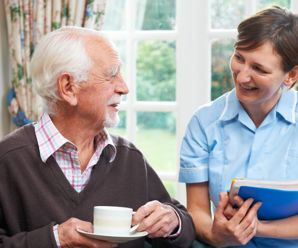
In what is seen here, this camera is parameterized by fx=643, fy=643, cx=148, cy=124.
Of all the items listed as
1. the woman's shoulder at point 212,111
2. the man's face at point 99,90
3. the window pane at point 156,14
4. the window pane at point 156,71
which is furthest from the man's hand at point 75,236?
the window pane at point 156,14

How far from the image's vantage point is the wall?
11.0 ft

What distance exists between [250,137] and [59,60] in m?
0.71

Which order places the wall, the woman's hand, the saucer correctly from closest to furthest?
the saucer, the woman's hand, the wall

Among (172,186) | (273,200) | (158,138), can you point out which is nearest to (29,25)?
(158,138)

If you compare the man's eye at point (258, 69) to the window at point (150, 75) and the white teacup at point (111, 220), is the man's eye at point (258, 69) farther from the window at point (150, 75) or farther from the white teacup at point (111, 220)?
the window at point (150, 75)

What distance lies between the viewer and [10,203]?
1982mm

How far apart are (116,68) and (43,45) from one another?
242 mm

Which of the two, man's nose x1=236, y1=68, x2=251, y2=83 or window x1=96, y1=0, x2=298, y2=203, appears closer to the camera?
man's nose x1=236, y1=68, x2=251, y2=83

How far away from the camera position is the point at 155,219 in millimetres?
1916

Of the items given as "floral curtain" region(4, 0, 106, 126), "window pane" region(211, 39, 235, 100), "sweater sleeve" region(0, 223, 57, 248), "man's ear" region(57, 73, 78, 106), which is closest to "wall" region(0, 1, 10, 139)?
"floral curtain" region(4, 0, 106, 126)

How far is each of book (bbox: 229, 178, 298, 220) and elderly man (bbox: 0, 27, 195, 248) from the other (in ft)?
0.79

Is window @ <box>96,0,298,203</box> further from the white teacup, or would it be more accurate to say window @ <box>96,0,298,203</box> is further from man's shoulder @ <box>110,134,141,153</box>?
the white teacup

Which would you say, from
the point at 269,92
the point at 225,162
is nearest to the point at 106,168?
the point at 225,162

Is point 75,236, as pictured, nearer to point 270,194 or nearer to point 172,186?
point 270,194
